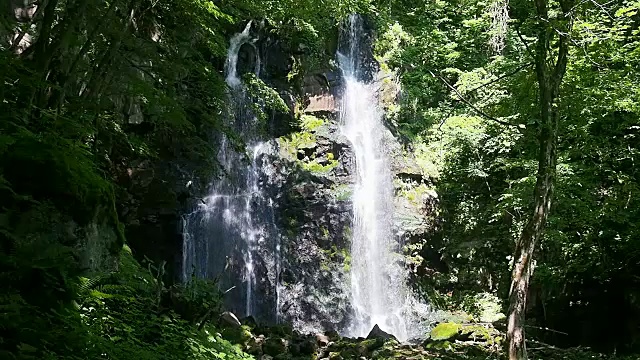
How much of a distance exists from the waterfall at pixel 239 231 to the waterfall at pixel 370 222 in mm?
2364

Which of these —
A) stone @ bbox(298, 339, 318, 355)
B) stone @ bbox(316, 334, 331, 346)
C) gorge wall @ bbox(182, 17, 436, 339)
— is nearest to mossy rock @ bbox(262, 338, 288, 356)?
stone @ bbox(298, 339, 318, 355)

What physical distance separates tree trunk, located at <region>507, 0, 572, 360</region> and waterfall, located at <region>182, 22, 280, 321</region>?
280 inches

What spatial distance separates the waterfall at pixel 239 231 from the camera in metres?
12.2

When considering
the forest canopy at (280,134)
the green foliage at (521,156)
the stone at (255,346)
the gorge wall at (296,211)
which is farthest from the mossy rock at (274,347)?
the green foliage at (521,156)

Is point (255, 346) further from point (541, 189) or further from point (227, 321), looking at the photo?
point (541, 189)

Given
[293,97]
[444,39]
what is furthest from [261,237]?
[444,39]

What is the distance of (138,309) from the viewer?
4.10 metres

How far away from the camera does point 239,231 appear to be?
12977mm

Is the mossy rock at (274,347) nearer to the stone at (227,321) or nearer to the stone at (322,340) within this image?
the stone at (227,321)

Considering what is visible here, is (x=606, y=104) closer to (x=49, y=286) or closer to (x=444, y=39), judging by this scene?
(x=49, y=286)

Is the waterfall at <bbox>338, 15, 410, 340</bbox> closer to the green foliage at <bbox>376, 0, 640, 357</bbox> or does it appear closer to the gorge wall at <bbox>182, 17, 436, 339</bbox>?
the gorge wall at <bbox>182, 17, 436, 339</bbox>

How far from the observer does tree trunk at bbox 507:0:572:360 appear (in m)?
5.36

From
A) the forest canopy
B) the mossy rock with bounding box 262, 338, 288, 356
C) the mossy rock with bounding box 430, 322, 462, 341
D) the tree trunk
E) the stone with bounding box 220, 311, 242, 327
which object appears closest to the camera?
the forest canopy

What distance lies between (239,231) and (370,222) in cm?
383
